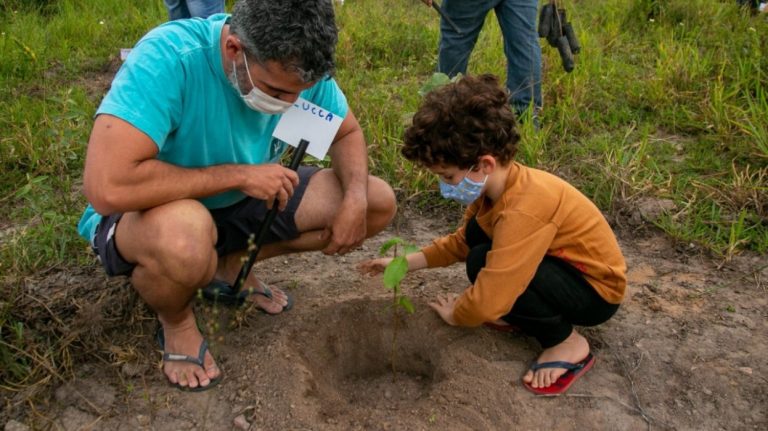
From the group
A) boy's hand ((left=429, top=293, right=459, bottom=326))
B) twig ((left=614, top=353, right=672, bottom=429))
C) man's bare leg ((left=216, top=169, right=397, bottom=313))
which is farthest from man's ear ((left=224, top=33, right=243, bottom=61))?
twig ((left=614, top=353, right=672, bottom=429))

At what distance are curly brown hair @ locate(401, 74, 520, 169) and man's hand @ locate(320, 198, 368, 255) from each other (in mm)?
378

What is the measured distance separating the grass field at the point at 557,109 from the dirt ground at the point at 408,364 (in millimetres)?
226

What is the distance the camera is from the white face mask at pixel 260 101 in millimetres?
1977

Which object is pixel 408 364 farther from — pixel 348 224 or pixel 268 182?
pixel 268 182

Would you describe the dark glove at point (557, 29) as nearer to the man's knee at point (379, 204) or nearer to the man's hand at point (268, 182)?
the man's knee at point (379, 204)

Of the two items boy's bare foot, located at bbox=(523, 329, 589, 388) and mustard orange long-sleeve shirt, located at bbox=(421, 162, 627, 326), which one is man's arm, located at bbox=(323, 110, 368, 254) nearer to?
mustard orange long-sleeve shirt, located at bbox=(421, 162, 627, 326)

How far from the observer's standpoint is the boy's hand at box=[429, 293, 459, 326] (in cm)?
242

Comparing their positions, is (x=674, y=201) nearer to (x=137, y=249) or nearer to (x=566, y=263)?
(x=566, y=263)

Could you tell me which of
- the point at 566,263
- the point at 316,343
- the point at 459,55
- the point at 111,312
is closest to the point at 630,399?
the point at 566,263

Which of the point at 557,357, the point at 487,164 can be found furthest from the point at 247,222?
the point at 557,357

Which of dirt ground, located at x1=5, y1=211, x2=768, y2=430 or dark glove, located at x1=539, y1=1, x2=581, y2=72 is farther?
dark glove, located at x1=539, y1=1, x2=581, y2=72

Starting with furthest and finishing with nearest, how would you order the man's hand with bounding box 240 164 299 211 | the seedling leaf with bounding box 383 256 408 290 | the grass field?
the grass field, the man's hand with bounding box 240 164 299 211, the seedling leaf with bounding box 383 256 408 290

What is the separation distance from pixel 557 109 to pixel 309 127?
204 centimetres

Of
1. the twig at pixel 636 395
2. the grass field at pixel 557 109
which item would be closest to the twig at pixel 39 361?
the grass field at pixel 557 109
